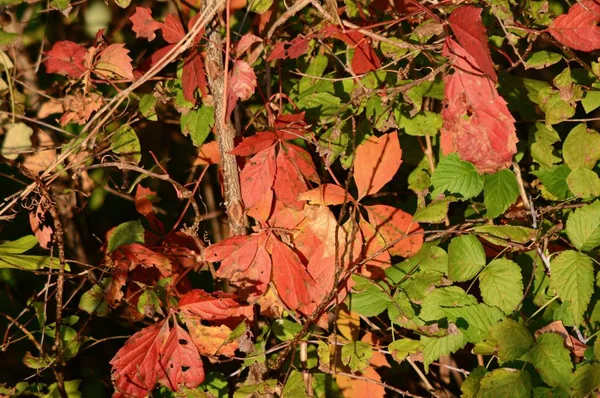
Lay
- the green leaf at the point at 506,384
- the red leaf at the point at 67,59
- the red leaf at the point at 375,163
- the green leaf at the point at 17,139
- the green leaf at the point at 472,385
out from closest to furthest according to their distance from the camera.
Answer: the green leaf at the point at 506,384 → the green leaf at the point at 472,385 → the red leaf at the point at 375,163 → the red leaf at the point at 67,59 → the green leaf at the point at 17,139

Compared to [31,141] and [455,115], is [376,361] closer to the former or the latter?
[455,115]

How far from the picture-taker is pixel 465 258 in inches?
58.5

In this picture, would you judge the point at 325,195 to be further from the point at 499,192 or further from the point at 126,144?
the point at 126,144

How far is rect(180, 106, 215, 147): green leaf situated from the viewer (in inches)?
65.5

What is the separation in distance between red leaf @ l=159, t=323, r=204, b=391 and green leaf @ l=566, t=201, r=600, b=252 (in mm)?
883

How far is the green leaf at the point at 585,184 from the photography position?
58.8 inches

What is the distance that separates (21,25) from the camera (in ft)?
7.04

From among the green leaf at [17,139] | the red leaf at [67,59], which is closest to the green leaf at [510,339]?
the red leaf at [67,59]

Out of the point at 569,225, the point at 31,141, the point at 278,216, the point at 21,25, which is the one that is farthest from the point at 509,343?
the point at 21,25

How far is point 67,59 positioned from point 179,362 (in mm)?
826

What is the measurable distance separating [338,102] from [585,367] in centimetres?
82

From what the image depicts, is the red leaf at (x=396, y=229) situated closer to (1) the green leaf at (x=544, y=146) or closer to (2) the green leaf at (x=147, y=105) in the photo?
(1) the green leaf at (x=544, y=146)

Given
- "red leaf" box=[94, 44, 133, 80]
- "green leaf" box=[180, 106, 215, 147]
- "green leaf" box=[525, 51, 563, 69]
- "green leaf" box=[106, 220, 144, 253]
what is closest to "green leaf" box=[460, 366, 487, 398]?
"green leaf" box=[525, 51, 563, 69]

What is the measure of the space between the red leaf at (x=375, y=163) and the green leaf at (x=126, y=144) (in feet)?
1.88
